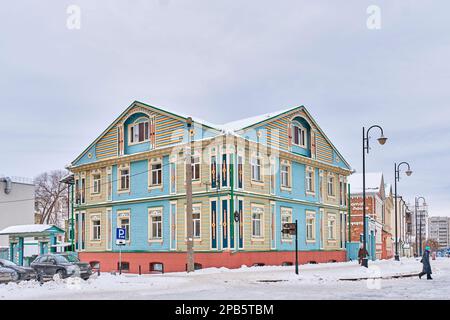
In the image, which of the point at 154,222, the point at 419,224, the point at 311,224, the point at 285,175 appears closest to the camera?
the point at 154,222

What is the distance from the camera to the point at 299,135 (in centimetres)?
4203

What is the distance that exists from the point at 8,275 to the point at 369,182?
5018 centimetres

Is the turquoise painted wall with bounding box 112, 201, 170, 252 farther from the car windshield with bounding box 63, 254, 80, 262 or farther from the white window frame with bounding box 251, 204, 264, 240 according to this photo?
the car windshield with bounding box 63, 254, 80, 262

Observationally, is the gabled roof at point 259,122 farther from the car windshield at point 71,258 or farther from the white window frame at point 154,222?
the car windshield at point 71,258

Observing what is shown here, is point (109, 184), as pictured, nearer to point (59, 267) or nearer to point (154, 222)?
point (154, 222)

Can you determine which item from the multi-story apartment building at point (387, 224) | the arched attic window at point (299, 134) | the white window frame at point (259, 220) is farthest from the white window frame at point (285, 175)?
the multi-story apartment building at point (387, 224)

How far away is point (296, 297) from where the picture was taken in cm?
1798

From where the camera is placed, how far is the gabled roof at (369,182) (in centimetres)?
6480

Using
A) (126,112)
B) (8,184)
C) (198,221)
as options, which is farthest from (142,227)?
(8,184)

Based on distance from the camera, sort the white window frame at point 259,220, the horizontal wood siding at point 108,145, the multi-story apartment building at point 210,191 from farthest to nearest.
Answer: the horizontal wood siding at point 108,145
the white window frame at point 259,220
the multi-story apartment building at point 210,191

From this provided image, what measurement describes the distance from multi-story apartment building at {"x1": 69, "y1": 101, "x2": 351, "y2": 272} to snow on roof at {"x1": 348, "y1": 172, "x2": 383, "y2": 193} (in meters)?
18.6

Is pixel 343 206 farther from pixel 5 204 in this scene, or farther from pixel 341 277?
pixel 5 204

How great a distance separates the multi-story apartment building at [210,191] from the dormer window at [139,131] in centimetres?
7

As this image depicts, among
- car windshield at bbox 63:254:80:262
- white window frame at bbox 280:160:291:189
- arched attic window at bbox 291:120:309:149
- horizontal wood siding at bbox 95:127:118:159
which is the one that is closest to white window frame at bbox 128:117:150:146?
horizontal wood siding at bbox 95:127:118:159
